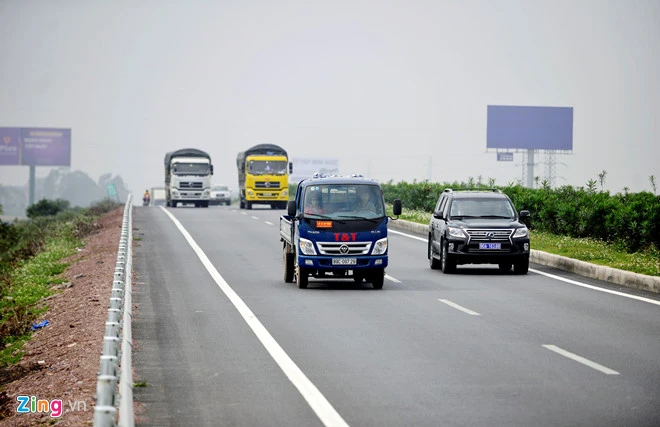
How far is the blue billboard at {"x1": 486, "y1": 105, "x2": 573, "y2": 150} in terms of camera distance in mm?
134625

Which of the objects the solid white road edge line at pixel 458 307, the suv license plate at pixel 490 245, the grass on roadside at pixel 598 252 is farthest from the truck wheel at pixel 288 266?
the grass on roadside at pixel 598 252

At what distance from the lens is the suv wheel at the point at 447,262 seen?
24.7 metres

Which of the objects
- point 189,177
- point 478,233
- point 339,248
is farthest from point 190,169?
point 339,248

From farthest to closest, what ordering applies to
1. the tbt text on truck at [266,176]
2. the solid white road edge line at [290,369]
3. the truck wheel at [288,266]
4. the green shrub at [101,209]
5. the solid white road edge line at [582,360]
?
the green shrub at [101,209]
the tbt text on truck at [266,176]
the truck wheel at [288,266]
the solid white road edge line at [582,360]
the solid white road edge line at [290,369]

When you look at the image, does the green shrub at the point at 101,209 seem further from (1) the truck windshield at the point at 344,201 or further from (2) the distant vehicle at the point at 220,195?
(1) the truck windshield at the point at 344,201

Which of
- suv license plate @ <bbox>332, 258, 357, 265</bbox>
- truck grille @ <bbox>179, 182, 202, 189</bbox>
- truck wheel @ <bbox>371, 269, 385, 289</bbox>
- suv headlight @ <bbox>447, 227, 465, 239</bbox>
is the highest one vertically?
truck grille @ <bbox>179, 182, 202, 189</bbox>

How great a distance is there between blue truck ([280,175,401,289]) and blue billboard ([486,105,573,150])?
377 feet

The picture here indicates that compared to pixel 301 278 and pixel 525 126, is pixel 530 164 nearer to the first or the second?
pixel 525 126

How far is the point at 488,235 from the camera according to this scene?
79.1ft

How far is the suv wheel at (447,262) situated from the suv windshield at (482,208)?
101 centimetres

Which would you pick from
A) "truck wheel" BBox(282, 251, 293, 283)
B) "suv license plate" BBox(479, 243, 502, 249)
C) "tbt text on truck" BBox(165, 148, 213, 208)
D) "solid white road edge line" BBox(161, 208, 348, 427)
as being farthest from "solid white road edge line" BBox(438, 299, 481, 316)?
"tbt text on truck" BBox(165, 148, 213, 208)

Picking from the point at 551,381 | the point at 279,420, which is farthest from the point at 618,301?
the point at 279,420

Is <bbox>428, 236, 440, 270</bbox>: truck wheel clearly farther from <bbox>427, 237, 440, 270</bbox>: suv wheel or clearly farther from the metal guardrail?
the metal guardrail

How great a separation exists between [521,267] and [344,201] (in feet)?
17.9
